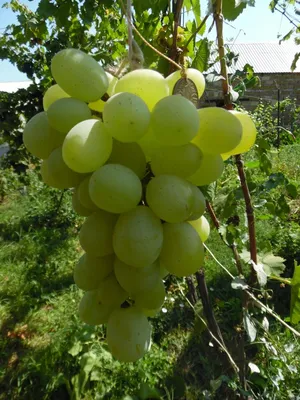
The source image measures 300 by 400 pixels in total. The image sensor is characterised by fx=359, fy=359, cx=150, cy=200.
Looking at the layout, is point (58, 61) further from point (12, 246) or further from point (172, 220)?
point (12, 246)

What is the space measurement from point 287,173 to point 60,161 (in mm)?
4424

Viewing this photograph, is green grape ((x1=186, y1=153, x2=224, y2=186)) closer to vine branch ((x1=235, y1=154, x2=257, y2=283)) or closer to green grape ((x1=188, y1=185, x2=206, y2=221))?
green grape ((x1=188, y1=185, x2=206, y2=221))

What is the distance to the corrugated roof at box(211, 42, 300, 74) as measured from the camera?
373 inches

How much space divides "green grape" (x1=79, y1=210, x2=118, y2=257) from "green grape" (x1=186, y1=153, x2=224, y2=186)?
152 mm

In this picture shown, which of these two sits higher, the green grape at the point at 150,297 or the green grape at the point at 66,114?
the green grape at the point at 66,114

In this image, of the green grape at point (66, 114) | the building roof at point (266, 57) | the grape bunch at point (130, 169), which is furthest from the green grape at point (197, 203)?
the building roof at point (266, 57)

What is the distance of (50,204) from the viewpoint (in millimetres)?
4160

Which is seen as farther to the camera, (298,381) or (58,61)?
(298,381)

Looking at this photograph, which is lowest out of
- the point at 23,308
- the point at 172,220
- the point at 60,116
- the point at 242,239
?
the point at 23,308

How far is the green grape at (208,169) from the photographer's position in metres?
0.59

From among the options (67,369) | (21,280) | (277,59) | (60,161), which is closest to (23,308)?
(21,280)

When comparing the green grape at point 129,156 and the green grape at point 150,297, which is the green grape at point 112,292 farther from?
the green grape at point 129,156

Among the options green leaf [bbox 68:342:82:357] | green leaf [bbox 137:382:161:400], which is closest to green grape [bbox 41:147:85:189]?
green leaf [bbox 137:382:161:400]

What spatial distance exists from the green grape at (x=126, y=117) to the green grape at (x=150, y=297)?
0.24m
